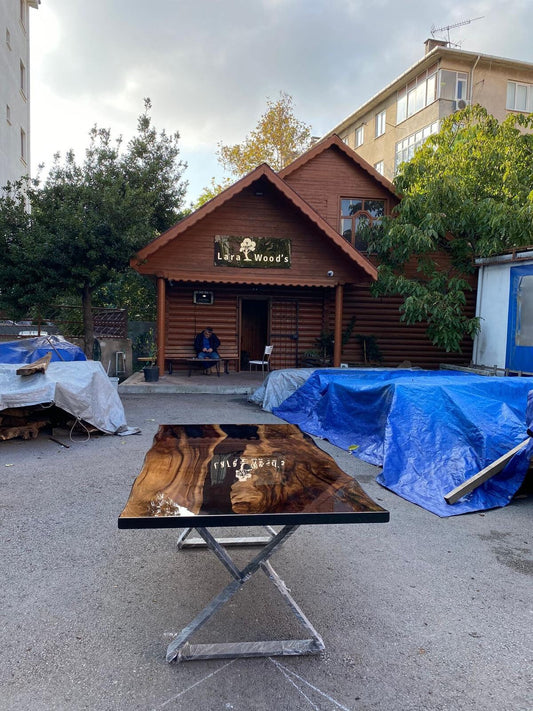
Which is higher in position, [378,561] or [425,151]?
[425,151]

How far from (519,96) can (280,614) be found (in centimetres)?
3185

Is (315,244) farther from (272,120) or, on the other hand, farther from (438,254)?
(272,120)

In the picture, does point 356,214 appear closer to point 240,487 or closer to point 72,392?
point 72,392

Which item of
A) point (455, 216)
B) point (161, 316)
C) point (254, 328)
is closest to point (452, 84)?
point (455, 216)

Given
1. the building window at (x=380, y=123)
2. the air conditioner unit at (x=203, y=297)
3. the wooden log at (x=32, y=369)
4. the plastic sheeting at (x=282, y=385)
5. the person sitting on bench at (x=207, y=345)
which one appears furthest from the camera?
the building window at (x=380, y=123)

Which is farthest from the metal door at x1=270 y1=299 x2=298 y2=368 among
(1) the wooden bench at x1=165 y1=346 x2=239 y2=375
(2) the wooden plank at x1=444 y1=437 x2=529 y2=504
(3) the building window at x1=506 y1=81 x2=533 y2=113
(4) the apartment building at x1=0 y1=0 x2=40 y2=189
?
(3) the building window at x1=506 y1=81 x2=533 y2=113

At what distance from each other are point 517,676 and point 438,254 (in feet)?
46.3

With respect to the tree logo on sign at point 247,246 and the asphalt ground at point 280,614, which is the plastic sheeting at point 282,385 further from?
the asphalt ground at point 280,614

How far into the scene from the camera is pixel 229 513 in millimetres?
2277

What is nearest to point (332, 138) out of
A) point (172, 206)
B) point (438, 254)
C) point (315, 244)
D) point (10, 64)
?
point (315, 244)

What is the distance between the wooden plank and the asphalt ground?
21cm

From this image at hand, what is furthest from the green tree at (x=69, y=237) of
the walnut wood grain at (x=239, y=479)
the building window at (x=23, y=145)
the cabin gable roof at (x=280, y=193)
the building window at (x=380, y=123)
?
the building window at (x=380, y=123)

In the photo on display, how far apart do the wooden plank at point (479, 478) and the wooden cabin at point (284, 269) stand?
8493 mm

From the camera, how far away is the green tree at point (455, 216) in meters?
12.2
